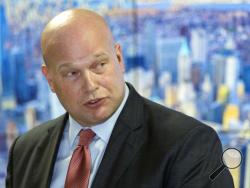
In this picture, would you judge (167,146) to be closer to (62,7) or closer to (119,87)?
(119,87)

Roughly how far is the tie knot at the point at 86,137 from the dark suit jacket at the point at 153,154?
8cm

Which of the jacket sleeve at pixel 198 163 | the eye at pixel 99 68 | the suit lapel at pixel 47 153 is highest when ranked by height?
the eye at pixel 99 68

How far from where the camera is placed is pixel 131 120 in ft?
4.33

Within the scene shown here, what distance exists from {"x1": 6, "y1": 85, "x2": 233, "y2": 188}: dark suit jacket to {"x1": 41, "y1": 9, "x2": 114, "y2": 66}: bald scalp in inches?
9.1

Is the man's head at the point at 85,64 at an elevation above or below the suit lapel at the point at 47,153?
above

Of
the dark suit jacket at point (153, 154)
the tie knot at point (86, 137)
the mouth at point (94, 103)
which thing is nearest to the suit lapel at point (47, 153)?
the dark suit jacket at point (153, 154)

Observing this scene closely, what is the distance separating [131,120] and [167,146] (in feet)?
0.52

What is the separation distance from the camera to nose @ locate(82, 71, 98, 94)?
1.24 metres

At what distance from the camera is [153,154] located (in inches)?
48.2

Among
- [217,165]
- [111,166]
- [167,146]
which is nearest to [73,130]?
[111,166]

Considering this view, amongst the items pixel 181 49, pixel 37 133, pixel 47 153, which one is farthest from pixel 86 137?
pixel 181 49

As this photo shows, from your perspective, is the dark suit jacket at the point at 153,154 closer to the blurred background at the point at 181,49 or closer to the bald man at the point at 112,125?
the bald man at the point at 112,125

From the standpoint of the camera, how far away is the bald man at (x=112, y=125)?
1.19m

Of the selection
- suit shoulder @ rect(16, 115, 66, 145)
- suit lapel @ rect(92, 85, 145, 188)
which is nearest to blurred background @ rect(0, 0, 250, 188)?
suit shoulder @ rect(16, 115, 66, 145)
